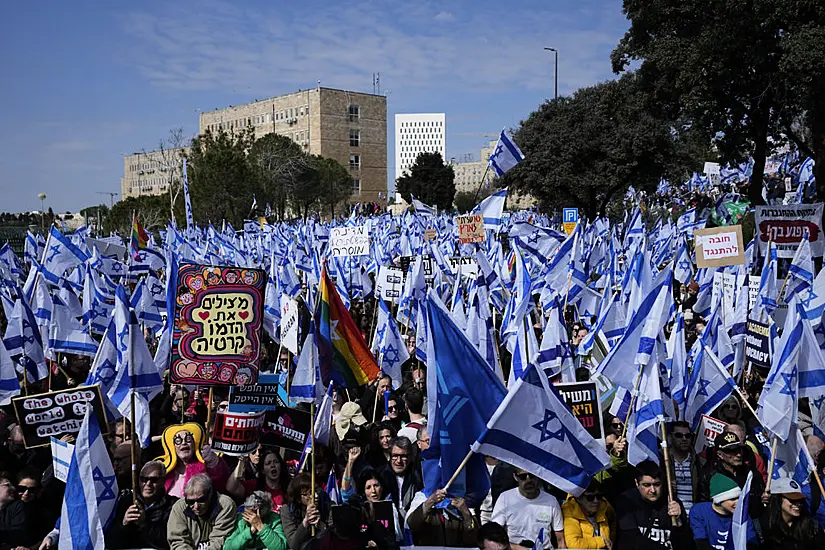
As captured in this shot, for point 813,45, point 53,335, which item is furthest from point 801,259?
point 53,335

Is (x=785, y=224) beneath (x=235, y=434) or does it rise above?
above

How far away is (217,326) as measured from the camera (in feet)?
24.0

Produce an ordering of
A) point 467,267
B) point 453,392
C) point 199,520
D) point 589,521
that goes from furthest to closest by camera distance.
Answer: point 467,267 → point 453,392 → point 199,520 → point 589,521

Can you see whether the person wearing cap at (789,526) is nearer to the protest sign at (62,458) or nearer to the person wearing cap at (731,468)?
the person wearing cap at (731,468)

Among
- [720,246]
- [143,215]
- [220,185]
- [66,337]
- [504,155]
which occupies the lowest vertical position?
[66,337]

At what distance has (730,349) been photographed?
8.88 m

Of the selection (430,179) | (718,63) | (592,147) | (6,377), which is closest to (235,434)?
(6,377)

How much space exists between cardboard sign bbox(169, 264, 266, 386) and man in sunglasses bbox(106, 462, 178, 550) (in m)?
1.25

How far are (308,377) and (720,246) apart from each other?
19.4ft

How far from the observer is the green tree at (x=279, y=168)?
62.5 metres

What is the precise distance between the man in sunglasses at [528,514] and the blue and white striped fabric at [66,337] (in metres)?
7.07

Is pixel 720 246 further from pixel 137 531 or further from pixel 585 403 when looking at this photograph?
pixel 137 531

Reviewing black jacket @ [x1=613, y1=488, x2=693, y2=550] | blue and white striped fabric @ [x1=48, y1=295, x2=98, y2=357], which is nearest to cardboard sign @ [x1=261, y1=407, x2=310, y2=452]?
black jacket @ [x1=613, y1=488, x2=693, y2=550]

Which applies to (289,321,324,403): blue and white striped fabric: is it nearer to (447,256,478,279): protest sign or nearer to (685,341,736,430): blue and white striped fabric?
(685,341,736,430): blue and white striped fabric
